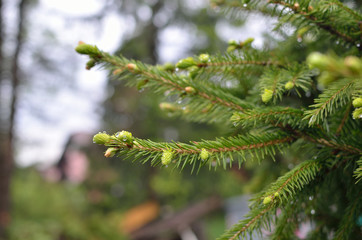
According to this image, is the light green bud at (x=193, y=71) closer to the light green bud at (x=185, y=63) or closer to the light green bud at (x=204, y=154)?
the light green bud at (x=185, y=63)

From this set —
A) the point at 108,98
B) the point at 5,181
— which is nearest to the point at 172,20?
the point at 108,98

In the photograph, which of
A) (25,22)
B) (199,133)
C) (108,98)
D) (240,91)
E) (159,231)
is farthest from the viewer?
(108,98)

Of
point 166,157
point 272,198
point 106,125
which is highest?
point 166,157

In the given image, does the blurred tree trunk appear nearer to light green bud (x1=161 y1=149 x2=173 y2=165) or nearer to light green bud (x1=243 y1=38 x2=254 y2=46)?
light green bud (x1=243 y1=38 x2=254 y2=46)

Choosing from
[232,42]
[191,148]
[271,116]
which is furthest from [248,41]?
[191,148]

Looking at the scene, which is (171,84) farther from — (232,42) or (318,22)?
(318,22)

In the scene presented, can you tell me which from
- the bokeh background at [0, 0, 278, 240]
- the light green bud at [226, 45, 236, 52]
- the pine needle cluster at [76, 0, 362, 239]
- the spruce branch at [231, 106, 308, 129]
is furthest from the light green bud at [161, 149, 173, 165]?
the bokeh background at [0, 0, 278, 240]

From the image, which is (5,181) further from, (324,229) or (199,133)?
(324,229)

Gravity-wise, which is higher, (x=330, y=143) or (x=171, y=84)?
(x=171, y=84)
